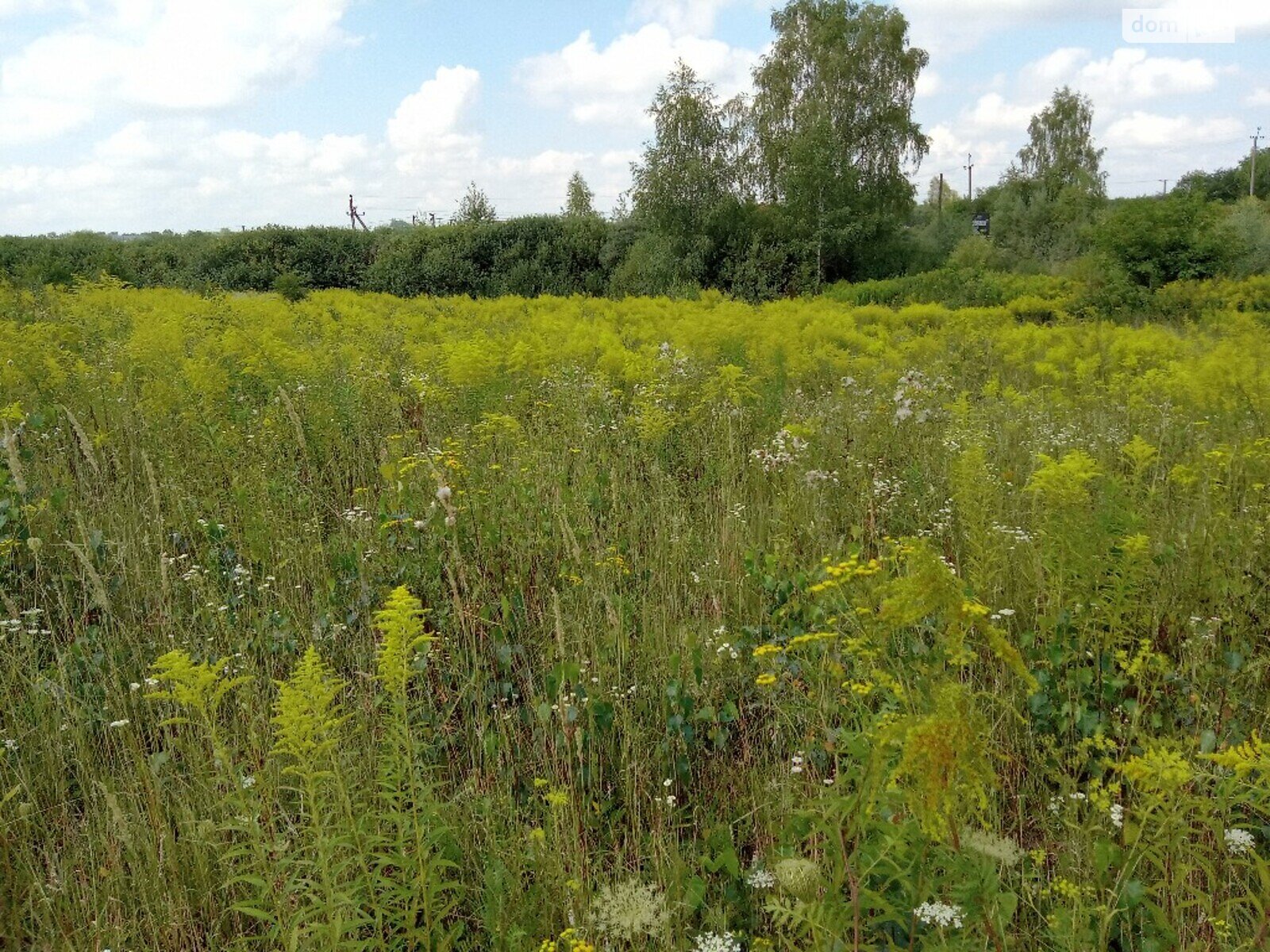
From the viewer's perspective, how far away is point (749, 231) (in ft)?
76.8

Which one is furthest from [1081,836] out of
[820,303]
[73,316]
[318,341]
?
[820,303]

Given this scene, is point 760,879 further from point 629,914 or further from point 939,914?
point 939,914

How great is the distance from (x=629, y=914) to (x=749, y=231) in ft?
76.4

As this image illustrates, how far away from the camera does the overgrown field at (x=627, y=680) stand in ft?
5.14

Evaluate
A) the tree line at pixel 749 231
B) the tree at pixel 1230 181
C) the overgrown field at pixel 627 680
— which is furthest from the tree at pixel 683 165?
the tree at pixel 1230 181

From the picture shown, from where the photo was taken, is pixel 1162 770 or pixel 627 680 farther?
pixel 627 680

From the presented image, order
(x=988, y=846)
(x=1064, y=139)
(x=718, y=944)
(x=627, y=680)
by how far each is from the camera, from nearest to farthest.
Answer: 1. (x=988, y=846)
2. (x=718, y=944)
3. (x=627, y=680)
4. (x=1064, y=139)

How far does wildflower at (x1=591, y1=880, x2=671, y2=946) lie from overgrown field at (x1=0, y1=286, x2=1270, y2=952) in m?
0.02

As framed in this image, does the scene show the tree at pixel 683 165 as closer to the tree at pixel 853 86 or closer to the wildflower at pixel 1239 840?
the tree at pixel 853 86

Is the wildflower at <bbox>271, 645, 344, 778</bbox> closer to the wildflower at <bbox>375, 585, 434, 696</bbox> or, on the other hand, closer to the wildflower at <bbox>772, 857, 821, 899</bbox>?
the wildflower at <bbox>375, 585, 434, 696</bbox>

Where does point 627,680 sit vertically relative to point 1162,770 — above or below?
below

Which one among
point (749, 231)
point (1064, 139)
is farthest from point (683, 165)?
point (1064, 139)

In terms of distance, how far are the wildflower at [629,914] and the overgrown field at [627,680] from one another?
0.02 metres

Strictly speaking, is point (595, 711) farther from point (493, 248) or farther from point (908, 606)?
point (493, 248)
